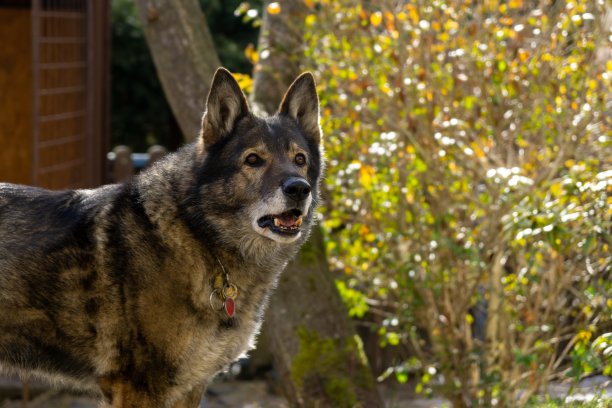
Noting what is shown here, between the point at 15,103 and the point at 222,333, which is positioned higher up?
the point at 222,333

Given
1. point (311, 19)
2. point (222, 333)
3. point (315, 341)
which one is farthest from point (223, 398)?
point (222, 333)

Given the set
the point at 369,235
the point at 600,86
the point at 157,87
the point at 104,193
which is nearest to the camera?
the point at 104,193

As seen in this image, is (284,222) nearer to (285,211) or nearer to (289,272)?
(285,211)

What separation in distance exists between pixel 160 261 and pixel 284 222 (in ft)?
1.77

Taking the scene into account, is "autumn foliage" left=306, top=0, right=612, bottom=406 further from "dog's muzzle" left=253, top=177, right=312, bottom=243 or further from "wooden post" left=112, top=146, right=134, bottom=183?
"wooden post" left=112, top=146, right=134, bottom=183

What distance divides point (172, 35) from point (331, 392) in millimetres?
2519

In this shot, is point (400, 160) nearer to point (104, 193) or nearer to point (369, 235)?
point (369, 235)

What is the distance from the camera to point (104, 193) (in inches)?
173

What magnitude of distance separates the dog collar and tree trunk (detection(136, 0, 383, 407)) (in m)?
2.03

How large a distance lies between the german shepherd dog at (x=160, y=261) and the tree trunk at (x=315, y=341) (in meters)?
1.91

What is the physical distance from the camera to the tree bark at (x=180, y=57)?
6.67m

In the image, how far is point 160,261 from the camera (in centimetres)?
424

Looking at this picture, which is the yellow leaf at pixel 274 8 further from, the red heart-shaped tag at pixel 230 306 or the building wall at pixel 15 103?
the building wall at pixel 15 103

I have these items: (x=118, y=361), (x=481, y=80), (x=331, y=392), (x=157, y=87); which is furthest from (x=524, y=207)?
(x=157, y=87)
